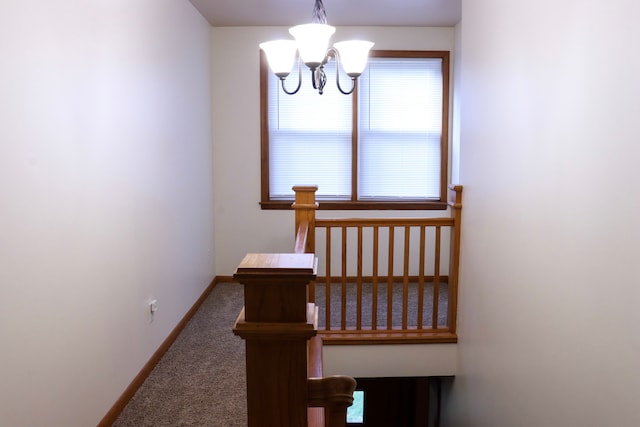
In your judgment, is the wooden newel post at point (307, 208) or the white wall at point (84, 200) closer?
the white wall at point (84, 200)

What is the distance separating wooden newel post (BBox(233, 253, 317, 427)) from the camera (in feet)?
3.41

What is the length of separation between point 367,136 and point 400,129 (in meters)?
0.31

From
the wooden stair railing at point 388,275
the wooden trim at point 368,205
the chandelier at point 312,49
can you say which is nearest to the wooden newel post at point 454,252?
the wooden stair railing at point 388,275

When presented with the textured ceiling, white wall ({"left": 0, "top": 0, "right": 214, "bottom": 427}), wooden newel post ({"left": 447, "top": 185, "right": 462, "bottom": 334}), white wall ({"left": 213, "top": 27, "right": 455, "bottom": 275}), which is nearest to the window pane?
white wall ({"left": 213, "top": 27, "right": 455, "bottom": 275})

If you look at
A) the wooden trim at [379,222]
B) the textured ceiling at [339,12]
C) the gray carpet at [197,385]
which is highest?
the textured ceiling at [339,12]

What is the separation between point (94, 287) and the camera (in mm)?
2566

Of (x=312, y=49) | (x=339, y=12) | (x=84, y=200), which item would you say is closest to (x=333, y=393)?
(x=84, y=200)

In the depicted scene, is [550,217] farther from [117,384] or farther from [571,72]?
[117,384]

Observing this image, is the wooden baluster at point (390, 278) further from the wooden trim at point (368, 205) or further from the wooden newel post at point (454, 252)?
the wooden trim at point (368, 205)

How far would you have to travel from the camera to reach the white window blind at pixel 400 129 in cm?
525

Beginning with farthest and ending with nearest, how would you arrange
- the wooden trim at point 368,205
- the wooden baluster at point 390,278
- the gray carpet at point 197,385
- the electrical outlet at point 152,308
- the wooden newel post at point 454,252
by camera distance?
the wooden trim at point 368,205 → the wooden baluster at point 390,278 → the wooden newel post at point 454,252 → the electrical outlet at point 152,308 → the gray carpet at point 197,385

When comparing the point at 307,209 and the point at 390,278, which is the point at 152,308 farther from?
the point at 390,278

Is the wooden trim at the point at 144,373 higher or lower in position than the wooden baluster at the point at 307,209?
lower

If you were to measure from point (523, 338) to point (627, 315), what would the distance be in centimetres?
86
